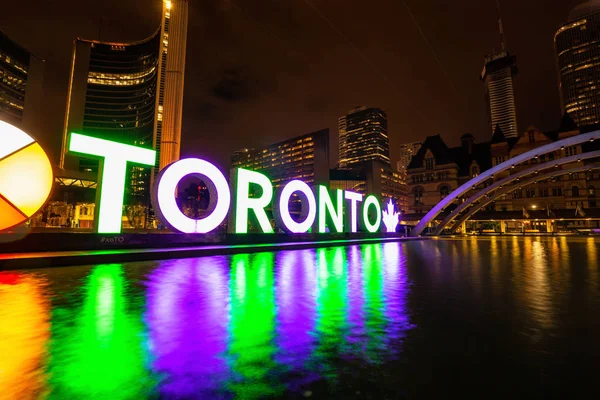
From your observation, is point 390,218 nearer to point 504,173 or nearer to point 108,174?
point 108,174

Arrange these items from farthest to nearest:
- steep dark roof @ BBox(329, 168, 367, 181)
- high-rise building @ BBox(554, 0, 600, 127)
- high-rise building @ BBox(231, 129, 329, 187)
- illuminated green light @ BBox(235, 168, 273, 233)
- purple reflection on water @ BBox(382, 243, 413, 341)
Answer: high-rise building @ BBox(231, 129, 329, 187) → high-rise building @ BBox(554, 0, 600, 127) → steep dark roof @ BBox(329, 168, 367, 181) → illuminated green light @ BBox(235, 168, 273, 233) → purple reflection on water @ BBox(382, 243, 413, 341)

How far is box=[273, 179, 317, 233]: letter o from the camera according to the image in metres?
18.9

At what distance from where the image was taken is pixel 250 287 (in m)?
5.95

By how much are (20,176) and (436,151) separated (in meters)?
74.8

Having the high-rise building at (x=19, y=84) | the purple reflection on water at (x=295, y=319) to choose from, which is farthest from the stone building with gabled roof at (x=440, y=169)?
the high-rise building at (x=19, y=84)

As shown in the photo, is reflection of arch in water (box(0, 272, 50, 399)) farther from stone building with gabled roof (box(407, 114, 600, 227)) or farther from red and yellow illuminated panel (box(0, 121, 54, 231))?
stone building with gabled roof (box(407, 114, 600, 227))

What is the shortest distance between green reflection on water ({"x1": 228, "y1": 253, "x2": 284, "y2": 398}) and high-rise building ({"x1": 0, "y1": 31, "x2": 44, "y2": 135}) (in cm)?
10057

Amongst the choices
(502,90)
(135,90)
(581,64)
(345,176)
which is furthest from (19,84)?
(502,90)

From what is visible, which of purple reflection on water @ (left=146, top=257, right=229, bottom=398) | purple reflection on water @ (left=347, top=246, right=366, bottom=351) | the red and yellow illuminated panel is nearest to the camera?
purple reflection on water @ (left=146, top=257, right=229, bottom=398)

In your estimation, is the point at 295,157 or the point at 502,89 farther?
the point at 502,89

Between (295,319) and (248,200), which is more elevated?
(248,200)

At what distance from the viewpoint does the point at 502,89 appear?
19225cm

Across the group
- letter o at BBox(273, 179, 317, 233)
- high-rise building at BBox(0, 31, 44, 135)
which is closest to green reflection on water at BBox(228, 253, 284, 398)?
letter o at BBox(273, 179, 317, 233)

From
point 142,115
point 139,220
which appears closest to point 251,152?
point 142,115
